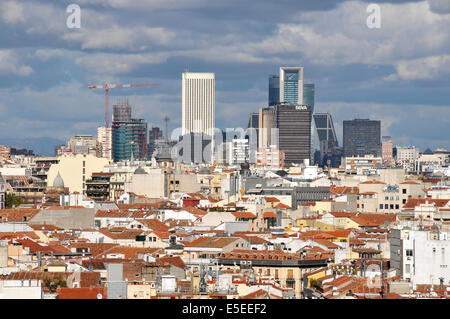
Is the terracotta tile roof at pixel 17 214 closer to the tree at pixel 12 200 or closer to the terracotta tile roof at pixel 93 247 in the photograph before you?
the terracotta tile roof at pixel 93 247

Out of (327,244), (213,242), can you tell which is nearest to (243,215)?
(327,244)

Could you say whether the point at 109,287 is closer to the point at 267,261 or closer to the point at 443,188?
the point at 267,261

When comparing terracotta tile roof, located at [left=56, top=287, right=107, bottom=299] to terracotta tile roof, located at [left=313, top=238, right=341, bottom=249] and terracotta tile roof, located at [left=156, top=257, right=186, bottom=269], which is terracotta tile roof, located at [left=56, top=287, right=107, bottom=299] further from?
terracotta tile roof, located at [left=313, top=238, right=341, bottom=249]

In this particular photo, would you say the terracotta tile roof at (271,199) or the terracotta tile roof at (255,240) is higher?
the terracotta tile roof at (271,199)

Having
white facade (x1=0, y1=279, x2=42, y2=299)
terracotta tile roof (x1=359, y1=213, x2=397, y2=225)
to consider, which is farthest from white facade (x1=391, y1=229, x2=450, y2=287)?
terracotta tile roof (x1=359, y1=213, x2=397, y2=225)

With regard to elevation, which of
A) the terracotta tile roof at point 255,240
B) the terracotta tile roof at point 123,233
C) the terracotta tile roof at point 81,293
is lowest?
the terracotta tile roof at point 123,233

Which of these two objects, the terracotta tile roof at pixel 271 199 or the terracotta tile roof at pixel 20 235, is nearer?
the terracotta tile roof at pixel 20 235

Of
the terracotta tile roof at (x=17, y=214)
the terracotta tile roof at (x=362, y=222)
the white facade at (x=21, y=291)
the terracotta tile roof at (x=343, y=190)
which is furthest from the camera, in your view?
the terracotta tile roof at (x=343, y=190)

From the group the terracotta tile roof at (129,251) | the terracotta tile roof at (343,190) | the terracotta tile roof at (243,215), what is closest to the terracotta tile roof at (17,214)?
the terracotta tile roof at (243,215)
